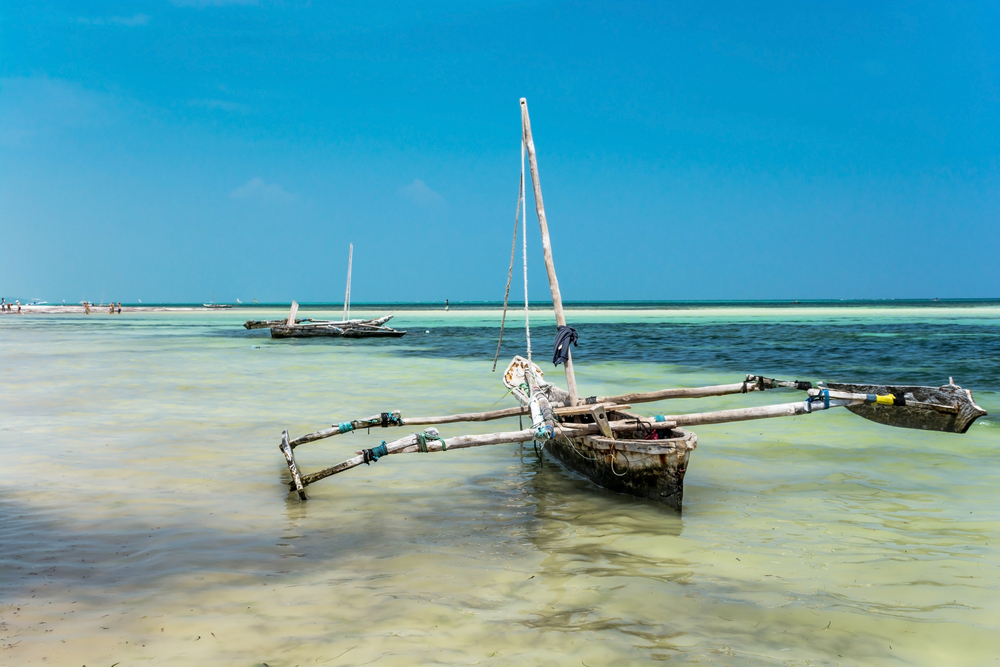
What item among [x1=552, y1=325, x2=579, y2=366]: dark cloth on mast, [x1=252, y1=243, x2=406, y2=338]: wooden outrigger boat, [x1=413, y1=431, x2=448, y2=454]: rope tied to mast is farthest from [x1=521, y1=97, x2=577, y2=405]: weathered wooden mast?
[x1=252, y1=243, x2=406, y2=338]: wooden outrigger boat

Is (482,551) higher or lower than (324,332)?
lower

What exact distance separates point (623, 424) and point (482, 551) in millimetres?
2455

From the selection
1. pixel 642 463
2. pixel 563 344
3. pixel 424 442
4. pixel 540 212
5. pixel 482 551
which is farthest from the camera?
pixel 540 212

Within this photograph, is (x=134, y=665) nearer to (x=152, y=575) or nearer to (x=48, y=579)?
(x=152, y=575)

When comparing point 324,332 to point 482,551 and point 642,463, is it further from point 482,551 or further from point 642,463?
point 482,551

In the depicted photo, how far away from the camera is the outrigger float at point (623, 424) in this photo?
6.63 meters

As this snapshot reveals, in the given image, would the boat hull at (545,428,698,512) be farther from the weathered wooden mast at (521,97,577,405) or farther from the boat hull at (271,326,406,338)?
the boat hull at (271,326,406,338)

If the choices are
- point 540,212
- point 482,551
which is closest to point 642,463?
point 482,551

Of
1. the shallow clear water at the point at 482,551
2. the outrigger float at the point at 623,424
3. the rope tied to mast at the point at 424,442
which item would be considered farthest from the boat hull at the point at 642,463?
the rope tied to mast at the point at 424,442

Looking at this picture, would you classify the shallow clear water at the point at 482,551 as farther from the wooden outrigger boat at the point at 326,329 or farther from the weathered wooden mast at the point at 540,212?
the wooden outrigger boat at the point at 326,329

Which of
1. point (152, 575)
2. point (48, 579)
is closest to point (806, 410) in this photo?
point (152, 575)

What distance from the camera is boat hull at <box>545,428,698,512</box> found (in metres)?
6.40

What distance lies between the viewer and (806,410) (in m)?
A: 7.26

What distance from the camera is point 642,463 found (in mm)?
6633
